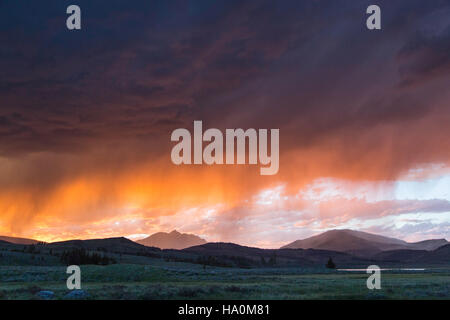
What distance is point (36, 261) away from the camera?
10888 centimetres

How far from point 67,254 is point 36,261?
1101 cm

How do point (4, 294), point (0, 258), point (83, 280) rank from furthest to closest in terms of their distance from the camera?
point (0, 258) < point (83, 280) < point (4, 294)
